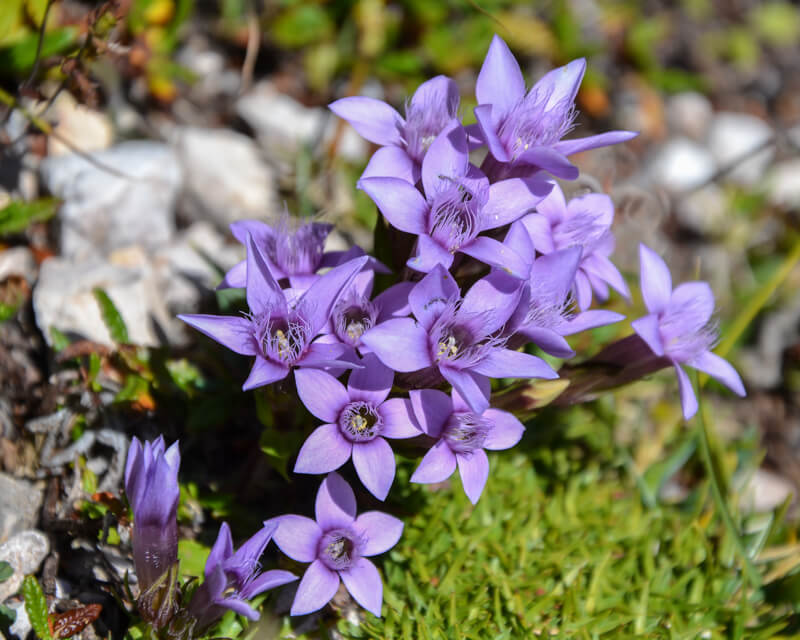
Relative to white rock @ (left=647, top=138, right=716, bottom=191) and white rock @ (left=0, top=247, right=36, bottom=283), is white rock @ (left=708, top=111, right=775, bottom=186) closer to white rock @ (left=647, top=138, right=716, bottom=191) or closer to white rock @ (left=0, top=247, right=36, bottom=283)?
white rock @ (left=647, top=138, right=716, bottom=191)

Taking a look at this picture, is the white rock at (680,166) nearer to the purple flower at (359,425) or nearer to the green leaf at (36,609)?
the purple flower at (359,425)

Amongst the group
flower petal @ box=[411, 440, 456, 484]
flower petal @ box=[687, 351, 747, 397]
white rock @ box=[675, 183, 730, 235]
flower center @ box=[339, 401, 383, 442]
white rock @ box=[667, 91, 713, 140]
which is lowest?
white rock @ box=[675, 183, 730, 235]

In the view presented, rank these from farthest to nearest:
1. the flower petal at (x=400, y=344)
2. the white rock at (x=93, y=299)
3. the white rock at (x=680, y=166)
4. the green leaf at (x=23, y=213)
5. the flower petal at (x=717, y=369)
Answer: the white rock at (x=680, y=166) → the green leaf at (x=23, y=213) → the white rock at (x=93, y=299) → the flower petal at (x=717, y=369) → the flower petal at (x=400, y=344)

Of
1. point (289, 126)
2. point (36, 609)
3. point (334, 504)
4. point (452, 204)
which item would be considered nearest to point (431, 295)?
point (452, 204)

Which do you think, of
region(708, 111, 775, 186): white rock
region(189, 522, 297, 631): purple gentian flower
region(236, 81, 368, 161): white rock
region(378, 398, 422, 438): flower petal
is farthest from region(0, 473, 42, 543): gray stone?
region(708, 111, 775, 186): white rock

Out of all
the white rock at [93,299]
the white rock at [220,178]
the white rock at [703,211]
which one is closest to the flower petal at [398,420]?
the white rock at [93,299]

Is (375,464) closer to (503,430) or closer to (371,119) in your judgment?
(503,430)

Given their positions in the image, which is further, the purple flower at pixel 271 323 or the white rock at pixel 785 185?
the white rock at pixel 785 185
